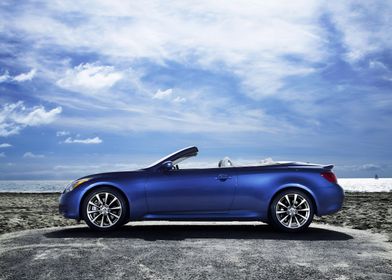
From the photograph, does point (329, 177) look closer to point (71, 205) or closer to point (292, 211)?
point (292, 211)

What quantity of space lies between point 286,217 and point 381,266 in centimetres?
251

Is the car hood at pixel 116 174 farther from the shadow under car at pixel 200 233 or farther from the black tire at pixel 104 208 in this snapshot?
the shadow under car at pixel 200 233

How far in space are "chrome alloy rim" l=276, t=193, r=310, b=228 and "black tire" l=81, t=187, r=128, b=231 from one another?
2.60m

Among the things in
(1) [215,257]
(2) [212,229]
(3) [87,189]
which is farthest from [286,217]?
(3) [87,189]

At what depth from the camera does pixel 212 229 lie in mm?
8344

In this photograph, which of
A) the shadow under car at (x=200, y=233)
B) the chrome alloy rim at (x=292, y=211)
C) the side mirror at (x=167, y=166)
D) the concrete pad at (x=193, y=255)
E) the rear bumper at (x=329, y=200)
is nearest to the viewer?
the concrete pad at (x=193, y=255)

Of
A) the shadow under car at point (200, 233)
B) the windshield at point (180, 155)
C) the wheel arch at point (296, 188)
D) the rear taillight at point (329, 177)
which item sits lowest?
the shadow under car at point (200, 233)

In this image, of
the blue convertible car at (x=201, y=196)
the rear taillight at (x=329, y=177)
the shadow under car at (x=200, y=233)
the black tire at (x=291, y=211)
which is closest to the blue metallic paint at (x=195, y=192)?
the blue convertible car at (x=201, y=196)

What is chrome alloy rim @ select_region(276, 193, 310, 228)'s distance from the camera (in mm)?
7719

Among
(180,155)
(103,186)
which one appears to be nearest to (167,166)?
(180,155)

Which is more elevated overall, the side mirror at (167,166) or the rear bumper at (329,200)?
the side mirror at (167,166)

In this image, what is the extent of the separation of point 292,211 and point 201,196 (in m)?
1.56

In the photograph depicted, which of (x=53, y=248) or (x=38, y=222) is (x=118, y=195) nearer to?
(x=53, y=248)

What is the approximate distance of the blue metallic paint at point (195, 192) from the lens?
7621 mm
